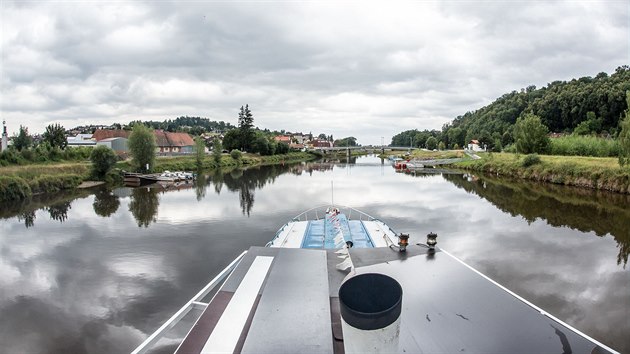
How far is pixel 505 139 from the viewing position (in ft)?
277

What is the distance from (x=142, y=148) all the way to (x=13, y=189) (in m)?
18.6

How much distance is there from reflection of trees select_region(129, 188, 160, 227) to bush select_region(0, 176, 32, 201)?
714cm

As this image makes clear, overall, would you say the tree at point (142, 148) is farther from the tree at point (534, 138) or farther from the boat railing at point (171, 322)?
the tree at point (534, 138)

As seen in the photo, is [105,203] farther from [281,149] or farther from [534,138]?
[281,149]

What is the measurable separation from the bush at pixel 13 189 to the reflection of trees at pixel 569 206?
32.9m

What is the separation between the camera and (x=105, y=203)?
26.8 metres

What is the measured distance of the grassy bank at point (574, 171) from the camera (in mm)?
29203

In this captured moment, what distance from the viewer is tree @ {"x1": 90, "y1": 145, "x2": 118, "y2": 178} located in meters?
38.9

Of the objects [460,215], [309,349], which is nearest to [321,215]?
[460,215]

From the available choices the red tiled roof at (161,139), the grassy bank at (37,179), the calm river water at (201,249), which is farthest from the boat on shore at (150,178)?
the red tiled roof at (161,139)

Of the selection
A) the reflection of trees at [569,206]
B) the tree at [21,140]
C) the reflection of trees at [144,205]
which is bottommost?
the reflection of trees at [569,206]

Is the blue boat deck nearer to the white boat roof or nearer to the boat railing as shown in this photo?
the boat railing

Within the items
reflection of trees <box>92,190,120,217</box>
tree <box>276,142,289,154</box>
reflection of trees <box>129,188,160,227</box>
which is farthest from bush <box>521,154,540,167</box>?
tree <box>276,142,289,154</box>

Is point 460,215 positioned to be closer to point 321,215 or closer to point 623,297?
point 321,215
